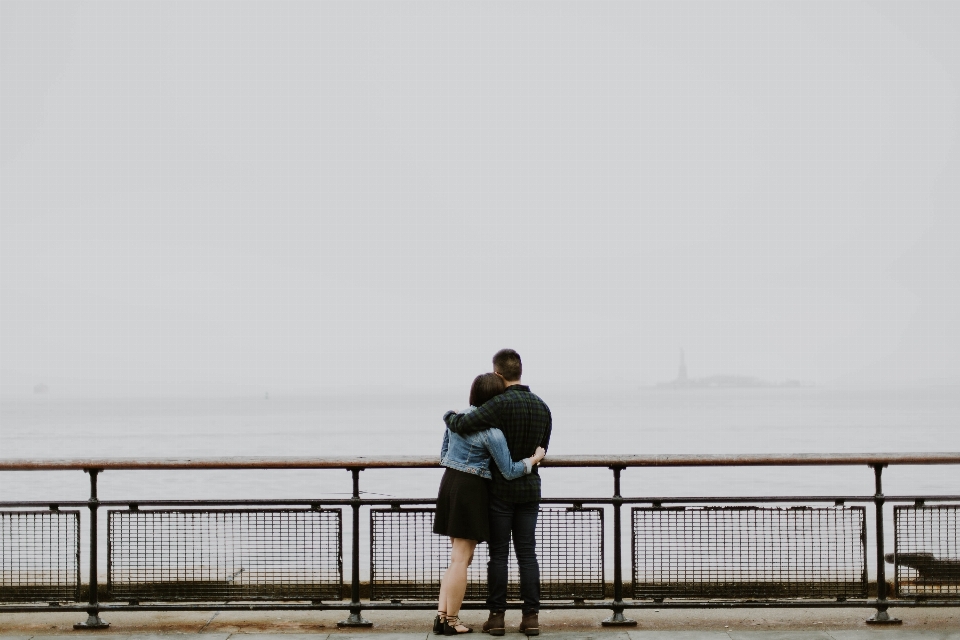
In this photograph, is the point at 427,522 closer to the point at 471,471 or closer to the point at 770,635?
the point at 471,471

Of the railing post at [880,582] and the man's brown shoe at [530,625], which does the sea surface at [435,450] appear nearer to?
the railing post at [880,582]

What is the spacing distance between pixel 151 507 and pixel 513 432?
2468mm

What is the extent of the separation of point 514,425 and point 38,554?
3190mm

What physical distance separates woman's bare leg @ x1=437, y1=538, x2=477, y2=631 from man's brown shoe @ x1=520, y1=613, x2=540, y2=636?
15.5 inches

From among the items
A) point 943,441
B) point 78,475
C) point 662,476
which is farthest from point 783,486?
point 943,441

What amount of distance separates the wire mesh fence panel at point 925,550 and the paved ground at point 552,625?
21cm

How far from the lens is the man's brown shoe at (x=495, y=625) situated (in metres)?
5.49

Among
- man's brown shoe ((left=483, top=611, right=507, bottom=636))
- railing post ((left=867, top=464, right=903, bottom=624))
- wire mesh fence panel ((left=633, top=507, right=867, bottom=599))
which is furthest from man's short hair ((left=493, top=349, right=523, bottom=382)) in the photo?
railing post ((left=867, top=464, right=903, bottom=624))

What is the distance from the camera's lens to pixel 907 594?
581cm

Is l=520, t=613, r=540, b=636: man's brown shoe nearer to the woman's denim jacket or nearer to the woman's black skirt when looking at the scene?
the woman's black skirt

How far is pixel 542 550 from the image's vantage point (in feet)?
19.3

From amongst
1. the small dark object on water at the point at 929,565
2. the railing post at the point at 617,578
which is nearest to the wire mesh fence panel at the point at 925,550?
the small dark object on water at the point at 929,565

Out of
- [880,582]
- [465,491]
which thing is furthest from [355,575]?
[880,582]

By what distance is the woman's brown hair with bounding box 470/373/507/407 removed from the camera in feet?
17.8
